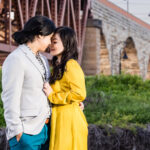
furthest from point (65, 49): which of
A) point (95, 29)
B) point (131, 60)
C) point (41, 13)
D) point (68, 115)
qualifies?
point (131, 60)

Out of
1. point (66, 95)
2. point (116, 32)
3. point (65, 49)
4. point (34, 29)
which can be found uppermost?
point (116, 32)

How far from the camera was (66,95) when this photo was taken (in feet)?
10.1

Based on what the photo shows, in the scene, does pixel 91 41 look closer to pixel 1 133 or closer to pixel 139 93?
A: pixel 139 93

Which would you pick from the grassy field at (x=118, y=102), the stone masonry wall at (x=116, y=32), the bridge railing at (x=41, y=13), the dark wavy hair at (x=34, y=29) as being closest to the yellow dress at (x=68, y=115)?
the dark wavy hair at (x=34, y=29)

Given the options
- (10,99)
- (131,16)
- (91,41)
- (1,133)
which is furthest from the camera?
(131,16)

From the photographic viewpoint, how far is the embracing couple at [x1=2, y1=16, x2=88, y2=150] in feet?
9.21

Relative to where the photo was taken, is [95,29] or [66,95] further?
[95,29]

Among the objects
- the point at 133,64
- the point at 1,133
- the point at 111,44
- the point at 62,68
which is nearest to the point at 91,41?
the point at 111,44

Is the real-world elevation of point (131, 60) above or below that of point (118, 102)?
above

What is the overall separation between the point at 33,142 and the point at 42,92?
1.24 feet

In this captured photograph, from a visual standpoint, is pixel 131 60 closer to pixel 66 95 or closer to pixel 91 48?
pixel 91 48

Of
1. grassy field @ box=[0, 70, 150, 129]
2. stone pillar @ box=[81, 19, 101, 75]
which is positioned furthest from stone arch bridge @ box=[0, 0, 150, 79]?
grassy field @ box=[0, 70, 150, 129]

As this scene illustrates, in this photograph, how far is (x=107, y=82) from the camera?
40.5 ft

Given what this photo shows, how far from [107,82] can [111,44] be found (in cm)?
2100
